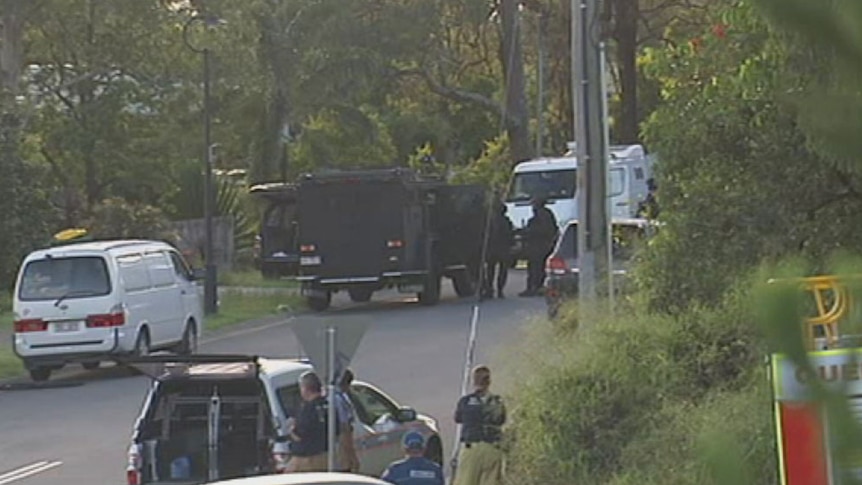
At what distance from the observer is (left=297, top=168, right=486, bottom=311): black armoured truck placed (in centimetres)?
3216

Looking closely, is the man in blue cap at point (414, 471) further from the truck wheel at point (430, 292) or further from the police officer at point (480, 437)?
the truck wheel at point (430, 292)

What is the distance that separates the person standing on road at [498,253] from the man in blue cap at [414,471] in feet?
61.7

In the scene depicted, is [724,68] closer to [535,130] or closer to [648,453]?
[648,453]

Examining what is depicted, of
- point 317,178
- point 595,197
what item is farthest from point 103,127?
point 595,197

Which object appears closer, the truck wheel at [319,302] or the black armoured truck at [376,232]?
the black armoured truck at [376,232]

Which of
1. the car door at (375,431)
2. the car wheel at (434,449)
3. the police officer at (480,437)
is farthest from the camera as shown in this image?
the car wheel at (434,449)

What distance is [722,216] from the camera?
15.0 metres

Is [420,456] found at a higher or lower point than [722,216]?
lower

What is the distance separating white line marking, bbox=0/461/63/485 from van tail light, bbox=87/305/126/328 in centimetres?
633

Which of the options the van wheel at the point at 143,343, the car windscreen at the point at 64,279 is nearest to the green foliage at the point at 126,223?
the van wheel at the point at 143,343

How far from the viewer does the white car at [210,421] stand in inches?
546

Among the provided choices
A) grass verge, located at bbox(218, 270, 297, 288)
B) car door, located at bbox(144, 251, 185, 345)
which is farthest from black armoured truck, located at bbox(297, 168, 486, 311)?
car door, located at bbox(144, 251, 185, 345)

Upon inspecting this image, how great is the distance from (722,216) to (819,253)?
5.54 ft

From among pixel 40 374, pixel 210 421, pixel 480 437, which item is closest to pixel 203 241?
pixel 40 374
